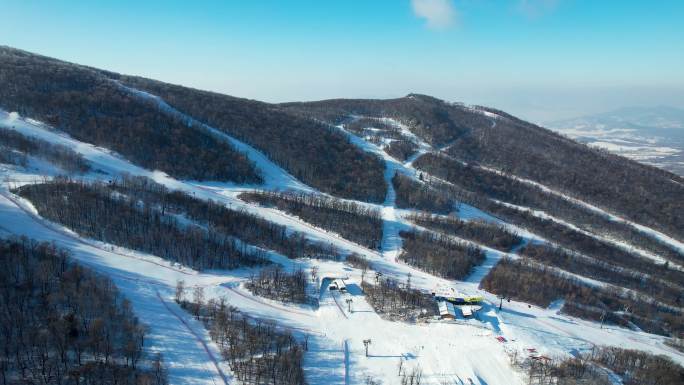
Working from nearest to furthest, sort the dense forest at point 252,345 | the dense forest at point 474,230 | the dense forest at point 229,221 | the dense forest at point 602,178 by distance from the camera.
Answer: the dense forest at point 252,345 < the dense forest at point 229,221 < the dense forest at point 474,230 < the dense forest at point 602,178

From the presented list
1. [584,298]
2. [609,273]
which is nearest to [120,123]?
[584,298]

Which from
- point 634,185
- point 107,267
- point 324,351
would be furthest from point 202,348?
point 634,185

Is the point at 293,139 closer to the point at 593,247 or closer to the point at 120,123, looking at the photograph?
the point at 120,123

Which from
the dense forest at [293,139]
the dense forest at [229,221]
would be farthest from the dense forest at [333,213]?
the dense forest at [293,139]

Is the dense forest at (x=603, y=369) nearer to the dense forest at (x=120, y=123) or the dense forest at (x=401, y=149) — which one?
the dense forest at (x=120, y=123)

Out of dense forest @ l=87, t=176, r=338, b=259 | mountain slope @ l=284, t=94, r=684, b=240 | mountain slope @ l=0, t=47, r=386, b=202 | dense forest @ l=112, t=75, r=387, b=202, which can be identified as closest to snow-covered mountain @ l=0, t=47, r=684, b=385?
dense forest @ l=87, t=176, r=338, b=259

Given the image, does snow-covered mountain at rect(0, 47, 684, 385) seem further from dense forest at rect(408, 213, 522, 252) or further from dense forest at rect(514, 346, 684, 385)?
dense forest at rect(408, 213, 522, 252)
